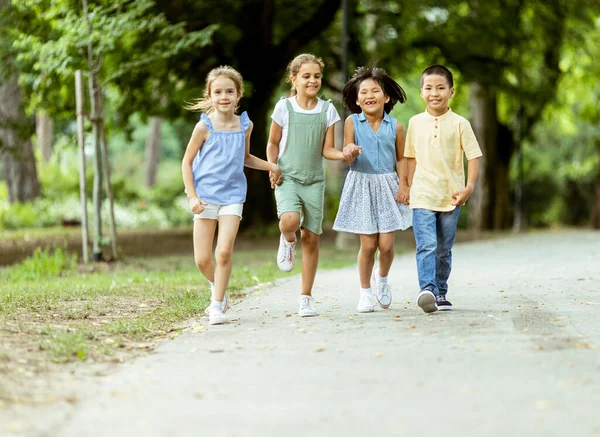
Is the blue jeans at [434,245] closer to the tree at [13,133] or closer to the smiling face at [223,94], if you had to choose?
the smiling face at [223,94]

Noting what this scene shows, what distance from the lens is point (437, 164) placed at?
767 cm

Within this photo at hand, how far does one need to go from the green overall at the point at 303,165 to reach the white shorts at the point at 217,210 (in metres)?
0.32

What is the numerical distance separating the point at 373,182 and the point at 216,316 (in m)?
1.68

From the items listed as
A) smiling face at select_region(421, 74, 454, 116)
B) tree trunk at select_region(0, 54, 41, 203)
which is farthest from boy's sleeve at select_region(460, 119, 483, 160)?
tree trunk at select_region(0, 54, 41, 203)

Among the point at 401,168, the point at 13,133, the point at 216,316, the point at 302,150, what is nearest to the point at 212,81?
the point at 302,150

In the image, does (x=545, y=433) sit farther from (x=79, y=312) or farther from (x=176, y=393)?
(x=79, y=312)

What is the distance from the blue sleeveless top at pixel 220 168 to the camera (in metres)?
7.35

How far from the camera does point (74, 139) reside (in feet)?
49.1

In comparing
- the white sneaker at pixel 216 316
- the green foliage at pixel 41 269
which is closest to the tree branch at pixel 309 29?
the green foliage at pixel 41 269

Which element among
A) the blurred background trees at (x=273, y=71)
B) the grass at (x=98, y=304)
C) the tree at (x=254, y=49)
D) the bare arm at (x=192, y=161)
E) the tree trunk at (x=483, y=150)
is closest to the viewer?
the grass at (x=98, y=304)

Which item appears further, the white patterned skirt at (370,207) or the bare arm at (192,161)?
the white patterned skirt at (370,207)

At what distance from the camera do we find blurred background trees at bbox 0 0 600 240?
14.2 meters

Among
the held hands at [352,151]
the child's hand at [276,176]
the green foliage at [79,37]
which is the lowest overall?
the child's hand at [276,176]

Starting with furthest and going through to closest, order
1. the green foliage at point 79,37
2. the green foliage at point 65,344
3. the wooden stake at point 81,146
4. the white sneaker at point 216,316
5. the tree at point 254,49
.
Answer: the tree at point 254,49, the wooden stake at point 81,146, the green foliage at point 79,37, the white sneaker at point 216,316, the green foliage at point 65,344
